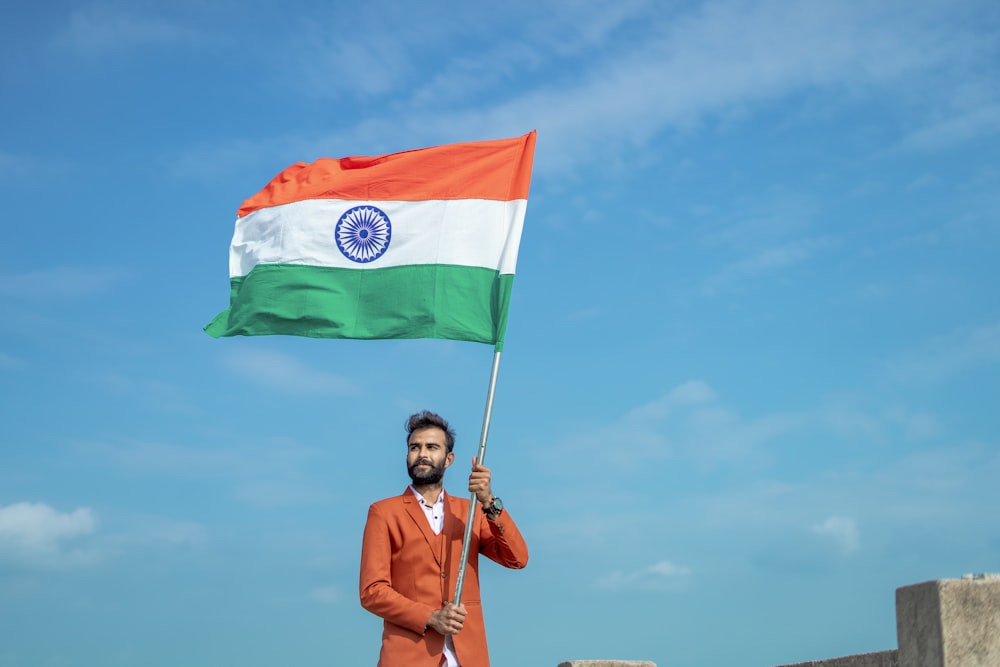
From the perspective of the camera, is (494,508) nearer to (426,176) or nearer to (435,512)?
(435,512)

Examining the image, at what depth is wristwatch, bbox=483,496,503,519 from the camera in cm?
679

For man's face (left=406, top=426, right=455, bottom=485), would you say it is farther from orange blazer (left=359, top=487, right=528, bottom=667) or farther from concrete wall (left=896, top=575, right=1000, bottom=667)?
concrete wall (left=896, top=575, right=1000, bottom=667)

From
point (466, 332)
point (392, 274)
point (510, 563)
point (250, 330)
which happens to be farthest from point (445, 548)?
point (250, 330)

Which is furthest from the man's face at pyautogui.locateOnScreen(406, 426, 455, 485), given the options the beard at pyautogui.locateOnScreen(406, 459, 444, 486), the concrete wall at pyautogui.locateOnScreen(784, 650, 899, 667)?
the concrete wall at pyautogui.locateOnScreen(784, 650, 899, 667)

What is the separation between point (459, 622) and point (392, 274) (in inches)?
113

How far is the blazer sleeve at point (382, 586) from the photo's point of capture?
21.8 ft

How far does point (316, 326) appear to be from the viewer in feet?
28.6

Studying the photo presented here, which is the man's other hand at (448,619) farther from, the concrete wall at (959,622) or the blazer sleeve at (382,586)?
the concrete wall at (959,622)

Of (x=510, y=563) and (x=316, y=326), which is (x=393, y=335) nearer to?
(x=316, y=326)

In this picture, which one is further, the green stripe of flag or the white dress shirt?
the green stripe of flag

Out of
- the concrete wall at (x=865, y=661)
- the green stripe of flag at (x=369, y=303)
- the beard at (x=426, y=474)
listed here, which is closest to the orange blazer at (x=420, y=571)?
the beard at (x=426, y=474)

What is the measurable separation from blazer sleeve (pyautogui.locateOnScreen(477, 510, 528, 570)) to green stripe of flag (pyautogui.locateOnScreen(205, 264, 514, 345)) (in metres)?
1.37

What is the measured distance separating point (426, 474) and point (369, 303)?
192 centimetres

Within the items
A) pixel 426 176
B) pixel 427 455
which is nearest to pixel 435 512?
pixel 427 455
